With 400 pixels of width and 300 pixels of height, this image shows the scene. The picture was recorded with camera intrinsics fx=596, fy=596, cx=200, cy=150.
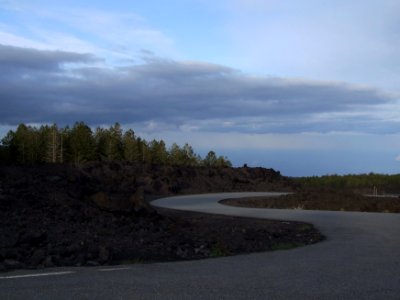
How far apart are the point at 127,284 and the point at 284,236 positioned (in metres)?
9.64

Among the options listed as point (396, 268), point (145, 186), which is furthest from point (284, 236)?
point (145, 186)

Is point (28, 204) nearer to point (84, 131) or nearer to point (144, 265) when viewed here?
point (144, 265)

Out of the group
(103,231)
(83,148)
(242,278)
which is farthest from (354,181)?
(242,278)

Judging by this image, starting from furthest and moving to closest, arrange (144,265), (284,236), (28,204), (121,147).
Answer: (121,147)
(28,204)
(284,236)
(144,265)

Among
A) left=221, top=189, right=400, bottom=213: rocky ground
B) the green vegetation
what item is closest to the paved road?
left=221, top=189, right=400, bottom=213: rocky ground

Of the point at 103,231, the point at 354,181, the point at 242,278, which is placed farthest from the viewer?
the point at 354,181

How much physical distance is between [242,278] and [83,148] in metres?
60.3

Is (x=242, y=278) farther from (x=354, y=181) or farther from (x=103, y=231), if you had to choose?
(x=354, y=181)

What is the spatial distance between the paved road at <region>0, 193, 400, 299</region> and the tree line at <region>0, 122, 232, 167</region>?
51.0 metres

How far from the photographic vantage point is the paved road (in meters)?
8.32

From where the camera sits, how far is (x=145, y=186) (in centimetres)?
4922

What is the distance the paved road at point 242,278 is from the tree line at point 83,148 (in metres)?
51.0

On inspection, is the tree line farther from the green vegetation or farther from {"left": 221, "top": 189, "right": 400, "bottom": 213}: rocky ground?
{"left": 221, "top": 189, "right": 400, "bottom": 213}: rocky ground

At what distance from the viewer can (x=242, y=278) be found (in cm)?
980
